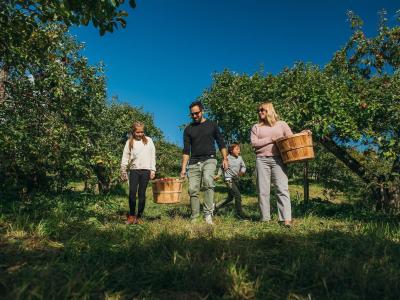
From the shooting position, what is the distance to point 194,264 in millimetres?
3359

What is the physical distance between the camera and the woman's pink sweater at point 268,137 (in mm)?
6594

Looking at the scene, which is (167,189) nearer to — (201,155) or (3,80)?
(201,155)

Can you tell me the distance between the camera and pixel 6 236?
4590 mm

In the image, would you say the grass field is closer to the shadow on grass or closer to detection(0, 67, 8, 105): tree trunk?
the shadow on grass

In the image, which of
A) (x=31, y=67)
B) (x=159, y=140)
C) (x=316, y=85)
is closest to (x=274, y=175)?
(x=316, y=85)

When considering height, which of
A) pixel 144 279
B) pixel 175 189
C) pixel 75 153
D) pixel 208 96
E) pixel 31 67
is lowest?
pixel 144 279

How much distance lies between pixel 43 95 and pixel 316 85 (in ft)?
25.5

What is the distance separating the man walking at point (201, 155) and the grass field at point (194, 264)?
5.55 feet

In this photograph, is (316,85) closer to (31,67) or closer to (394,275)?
(31,67)

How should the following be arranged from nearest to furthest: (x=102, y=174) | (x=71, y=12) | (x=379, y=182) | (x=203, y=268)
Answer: (x=203, y=268) < (x=71, y=12) < (x=379, y=182) < (x=102, y=174)

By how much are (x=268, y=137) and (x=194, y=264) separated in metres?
3.67

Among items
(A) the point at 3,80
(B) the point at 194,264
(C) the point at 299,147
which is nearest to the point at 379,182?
(C) the point at 299,147

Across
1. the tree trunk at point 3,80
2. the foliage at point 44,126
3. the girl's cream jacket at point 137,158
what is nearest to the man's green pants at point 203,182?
the girl's cream jacket at point 137,158

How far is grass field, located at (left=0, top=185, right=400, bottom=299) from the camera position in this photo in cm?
288
